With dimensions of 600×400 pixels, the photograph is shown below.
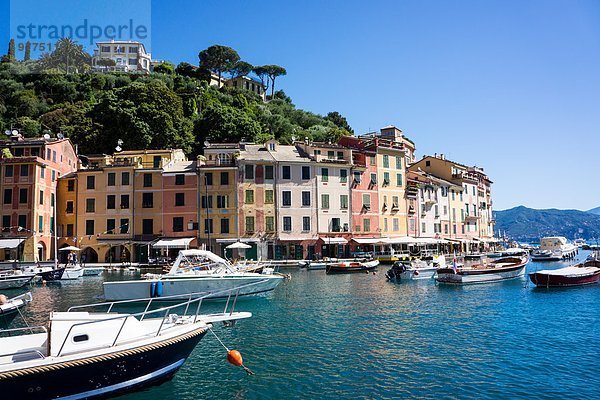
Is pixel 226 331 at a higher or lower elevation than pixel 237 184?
lower

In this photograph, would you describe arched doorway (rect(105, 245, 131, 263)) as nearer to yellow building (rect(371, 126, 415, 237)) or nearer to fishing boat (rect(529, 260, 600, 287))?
yellow building (rect(371, 126, 415, 237))

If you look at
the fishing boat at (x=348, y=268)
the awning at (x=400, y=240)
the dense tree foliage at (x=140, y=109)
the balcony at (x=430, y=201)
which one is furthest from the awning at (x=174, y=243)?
the balcony at (x=430, y=201)

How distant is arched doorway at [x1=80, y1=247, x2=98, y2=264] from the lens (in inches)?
2142

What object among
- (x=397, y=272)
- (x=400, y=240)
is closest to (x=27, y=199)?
(x=397, y=272)

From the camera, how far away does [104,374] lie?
11297mm

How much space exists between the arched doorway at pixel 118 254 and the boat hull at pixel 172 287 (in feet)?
100

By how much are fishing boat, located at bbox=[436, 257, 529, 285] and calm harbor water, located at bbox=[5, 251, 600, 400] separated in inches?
229

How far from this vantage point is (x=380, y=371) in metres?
14.2

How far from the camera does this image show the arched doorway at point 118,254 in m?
54.3

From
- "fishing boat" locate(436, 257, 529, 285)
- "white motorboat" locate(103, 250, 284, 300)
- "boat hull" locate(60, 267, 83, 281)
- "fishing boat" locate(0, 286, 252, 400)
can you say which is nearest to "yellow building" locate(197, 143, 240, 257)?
"boat hull" locate(60, 267, 83, 281)

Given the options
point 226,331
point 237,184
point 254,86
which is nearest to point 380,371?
point 226,331

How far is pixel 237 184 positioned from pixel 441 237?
3322 cm

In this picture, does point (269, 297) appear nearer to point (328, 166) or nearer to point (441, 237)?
point (328, 166)

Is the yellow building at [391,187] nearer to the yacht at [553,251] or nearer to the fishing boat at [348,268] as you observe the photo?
the fishing boat at [348,268]
